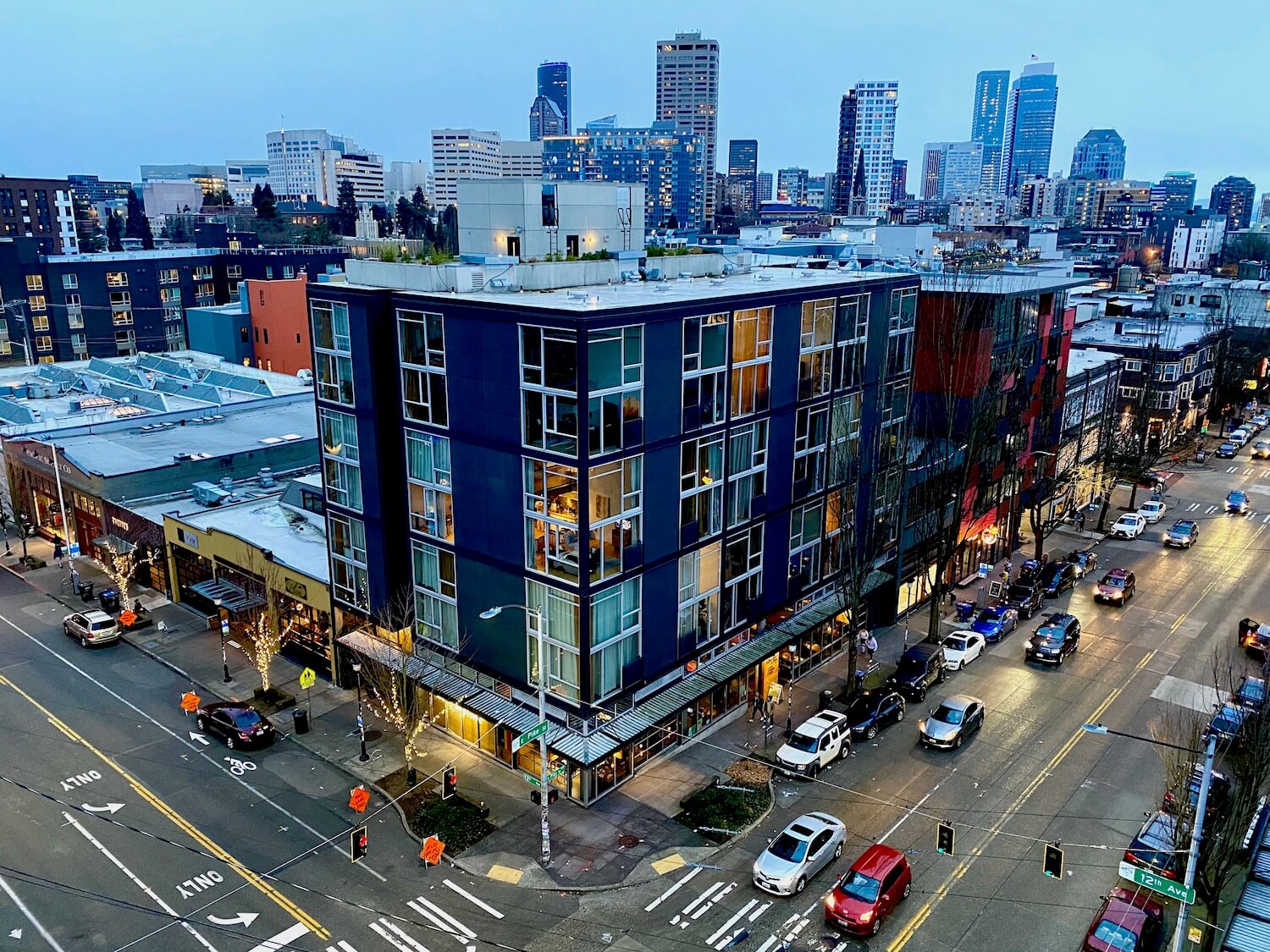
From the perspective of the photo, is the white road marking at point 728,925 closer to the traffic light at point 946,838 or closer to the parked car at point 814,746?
the traffic light at point 946,838

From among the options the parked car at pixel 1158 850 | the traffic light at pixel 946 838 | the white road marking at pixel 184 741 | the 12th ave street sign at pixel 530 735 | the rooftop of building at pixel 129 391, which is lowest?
the white road marking at pixel 184 741

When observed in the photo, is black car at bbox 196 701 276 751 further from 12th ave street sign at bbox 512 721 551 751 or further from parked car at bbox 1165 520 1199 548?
parked car at bbox 1165 520 1199 548

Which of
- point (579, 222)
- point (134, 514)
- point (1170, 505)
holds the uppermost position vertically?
point (579, 222)

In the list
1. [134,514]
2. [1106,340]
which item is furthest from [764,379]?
[1106,340]

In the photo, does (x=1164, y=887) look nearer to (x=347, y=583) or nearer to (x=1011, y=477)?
(x=347, y=583)

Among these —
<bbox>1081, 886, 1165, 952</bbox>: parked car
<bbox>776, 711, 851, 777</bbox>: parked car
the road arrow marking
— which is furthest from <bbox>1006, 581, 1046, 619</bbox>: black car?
the road arrow marking

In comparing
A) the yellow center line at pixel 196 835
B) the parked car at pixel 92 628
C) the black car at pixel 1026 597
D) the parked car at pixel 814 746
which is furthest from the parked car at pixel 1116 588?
the parked car at pixel 92 628

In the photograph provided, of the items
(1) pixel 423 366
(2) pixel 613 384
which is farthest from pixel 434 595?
(2) pixel 613 384
